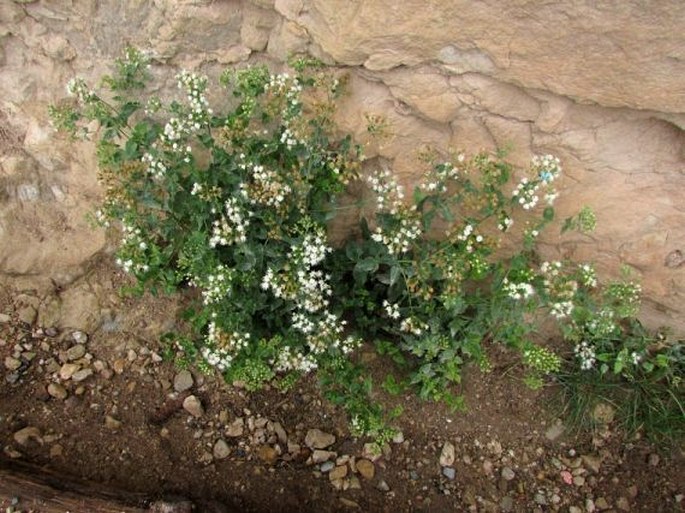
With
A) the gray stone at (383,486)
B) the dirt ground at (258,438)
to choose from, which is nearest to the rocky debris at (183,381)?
the dirt ground at (258,438)

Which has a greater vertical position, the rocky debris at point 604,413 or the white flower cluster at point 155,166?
the white flower cluster at point 155,166

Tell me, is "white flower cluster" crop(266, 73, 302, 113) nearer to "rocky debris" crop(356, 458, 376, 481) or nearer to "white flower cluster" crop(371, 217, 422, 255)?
"white flower cluster" crop(371, 217, 422, 255)

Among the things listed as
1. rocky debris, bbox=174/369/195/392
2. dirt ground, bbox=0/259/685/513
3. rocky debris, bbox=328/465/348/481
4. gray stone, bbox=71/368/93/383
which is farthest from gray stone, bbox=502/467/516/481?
gray stone, bbox=71/368/93/383

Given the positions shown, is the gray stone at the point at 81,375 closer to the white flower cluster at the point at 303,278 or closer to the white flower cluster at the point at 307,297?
the white flower cluster at the point at 307,297

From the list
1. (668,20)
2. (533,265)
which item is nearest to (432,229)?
(533,265)

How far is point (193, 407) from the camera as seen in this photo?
355 centimetres

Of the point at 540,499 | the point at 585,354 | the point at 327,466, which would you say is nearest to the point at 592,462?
the point at 540,499

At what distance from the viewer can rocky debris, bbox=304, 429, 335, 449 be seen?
3.54 meters

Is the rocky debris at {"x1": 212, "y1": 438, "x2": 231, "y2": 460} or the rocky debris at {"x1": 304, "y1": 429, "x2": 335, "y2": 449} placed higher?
the rocky debris at {"x1": 304, "y1": 429, "x2": 335, "y2": 449}

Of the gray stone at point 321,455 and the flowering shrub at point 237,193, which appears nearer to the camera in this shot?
the flowering shrub at point 237,193

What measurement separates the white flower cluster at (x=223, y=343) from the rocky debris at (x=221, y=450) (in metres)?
0.57

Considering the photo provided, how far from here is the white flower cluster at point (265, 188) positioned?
2.80m

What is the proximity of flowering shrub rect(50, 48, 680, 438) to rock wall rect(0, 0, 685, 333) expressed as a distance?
154 mm

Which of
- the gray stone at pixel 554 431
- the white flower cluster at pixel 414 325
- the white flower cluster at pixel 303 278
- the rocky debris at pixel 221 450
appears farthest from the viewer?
the gray stone at pixel 554 431
